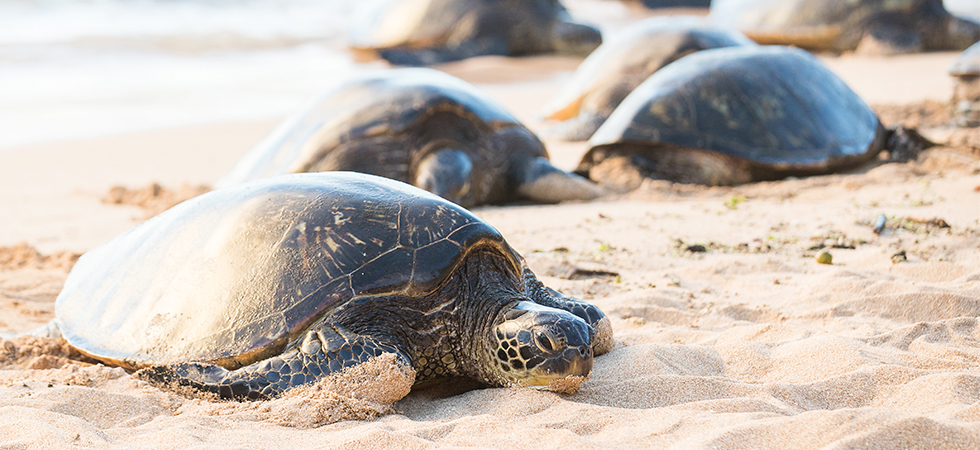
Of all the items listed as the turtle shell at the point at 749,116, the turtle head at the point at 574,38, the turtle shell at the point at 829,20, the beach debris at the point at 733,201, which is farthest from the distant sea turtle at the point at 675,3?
the beach debris at the point at 733,201

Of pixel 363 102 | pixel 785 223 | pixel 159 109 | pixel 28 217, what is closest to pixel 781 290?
pixel 785 223

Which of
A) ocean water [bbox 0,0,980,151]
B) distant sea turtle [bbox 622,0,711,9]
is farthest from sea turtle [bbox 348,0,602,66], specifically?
distant sea turtle [bbox 622,0,711,9]

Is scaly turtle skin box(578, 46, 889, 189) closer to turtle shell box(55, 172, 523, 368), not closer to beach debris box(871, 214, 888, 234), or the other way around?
beach debris box(871, 214, 888, 234)

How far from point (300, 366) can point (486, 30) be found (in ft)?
43.9

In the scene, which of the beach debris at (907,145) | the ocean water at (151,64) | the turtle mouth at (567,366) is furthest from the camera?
the ocean water at (151,64)

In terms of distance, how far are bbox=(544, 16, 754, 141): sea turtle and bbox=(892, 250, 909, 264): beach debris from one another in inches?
173

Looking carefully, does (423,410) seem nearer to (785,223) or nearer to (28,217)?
(785,223)

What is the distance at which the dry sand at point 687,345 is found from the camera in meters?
2.02

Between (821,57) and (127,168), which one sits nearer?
(127,168)

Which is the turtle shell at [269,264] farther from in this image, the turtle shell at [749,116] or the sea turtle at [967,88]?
the sea turtle at [967,88]

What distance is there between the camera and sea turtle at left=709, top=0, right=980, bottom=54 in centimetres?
1248

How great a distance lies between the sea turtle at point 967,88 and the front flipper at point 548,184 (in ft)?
12.5

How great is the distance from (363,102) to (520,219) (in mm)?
1409

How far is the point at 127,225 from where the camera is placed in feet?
16.3
